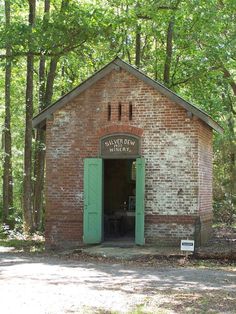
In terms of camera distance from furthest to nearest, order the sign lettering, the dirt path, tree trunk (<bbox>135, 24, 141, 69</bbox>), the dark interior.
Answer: tree trunk (<bbox>135, 24, 141, 69</bbox>) → the dark interior → the sign lettering → the dirt path

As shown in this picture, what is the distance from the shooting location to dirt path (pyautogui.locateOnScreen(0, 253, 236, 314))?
319 inches

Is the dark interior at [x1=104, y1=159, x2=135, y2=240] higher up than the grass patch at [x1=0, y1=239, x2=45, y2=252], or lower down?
higher up

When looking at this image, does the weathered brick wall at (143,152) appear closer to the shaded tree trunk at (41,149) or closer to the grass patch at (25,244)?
the grass patch at (25,244)

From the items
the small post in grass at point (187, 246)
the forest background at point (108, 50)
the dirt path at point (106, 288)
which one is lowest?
the dirt path at point (106, 288)

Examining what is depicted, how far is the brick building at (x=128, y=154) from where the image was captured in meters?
15.3

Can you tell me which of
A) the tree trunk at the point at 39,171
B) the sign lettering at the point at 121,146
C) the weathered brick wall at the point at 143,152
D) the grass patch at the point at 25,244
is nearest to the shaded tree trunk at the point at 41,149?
the tree trunk at the point at 39,171

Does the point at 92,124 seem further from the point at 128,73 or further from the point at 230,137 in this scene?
the point at 230,137

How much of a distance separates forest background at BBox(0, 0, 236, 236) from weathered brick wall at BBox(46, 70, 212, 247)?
202 centimetres

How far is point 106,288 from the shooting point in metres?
9.63

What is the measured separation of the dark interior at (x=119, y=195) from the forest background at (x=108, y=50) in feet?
10.3

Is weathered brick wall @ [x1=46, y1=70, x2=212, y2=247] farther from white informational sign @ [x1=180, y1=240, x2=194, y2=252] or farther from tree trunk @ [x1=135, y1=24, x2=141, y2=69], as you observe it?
tree trunk @ [x1=135, y1=24, x2=141, y2=69]

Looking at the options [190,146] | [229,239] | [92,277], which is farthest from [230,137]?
[92,277]

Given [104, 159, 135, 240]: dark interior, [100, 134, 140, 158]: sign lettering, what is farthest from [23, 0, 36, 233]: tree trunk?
[100, 134, 140, 158]: sign lettering

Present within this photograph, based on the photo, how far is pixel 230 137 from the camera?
95.8 feet
